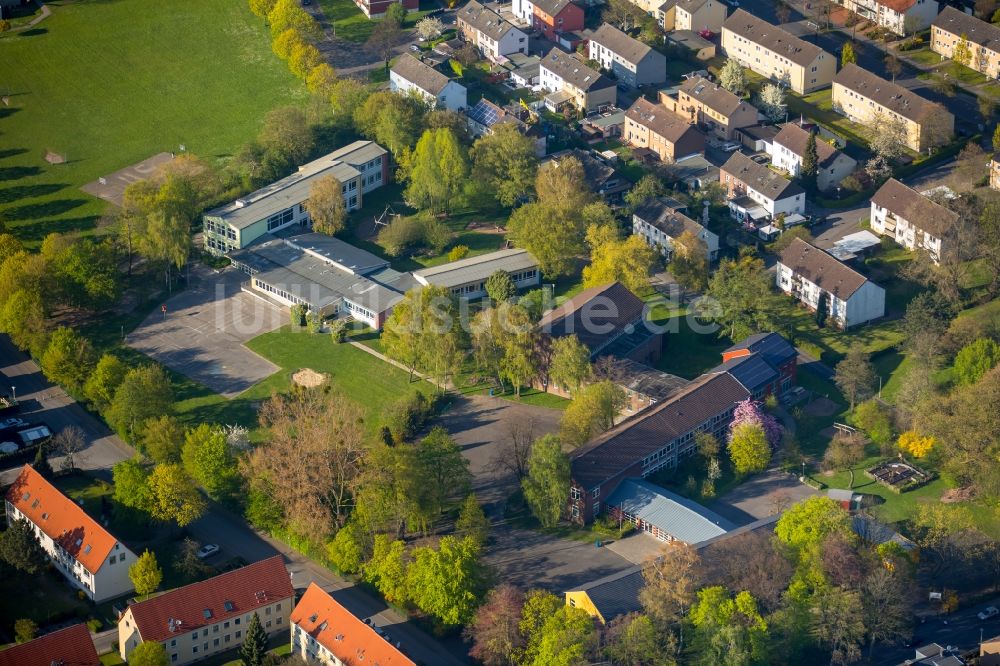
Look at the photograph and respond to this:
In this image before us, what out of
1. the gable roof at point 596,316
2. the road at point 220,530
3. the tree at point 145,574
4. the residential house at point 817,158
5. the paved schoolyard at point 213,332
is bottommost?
the road at point 220,530

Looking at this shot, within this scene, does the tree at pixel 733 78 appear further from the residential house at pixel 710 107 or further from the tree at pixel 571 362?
the tree at pixel 571 362

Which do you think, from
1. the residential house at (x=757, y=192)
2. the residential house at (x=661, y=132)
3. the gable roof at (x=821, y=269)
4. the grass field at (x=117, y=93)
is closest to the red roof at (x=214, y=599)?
the gable roof at (x=821, y=269)

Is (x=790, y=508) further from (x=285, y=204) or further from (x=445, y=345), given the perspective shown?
(x=285, y=204)

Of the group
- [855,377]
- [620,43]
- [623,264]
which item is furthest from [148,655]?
[620,43]

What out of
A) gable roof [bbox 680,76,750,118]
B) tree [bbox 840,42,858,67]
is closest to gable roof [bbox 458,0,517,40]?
gable roof [bbox 680,76,750,118]

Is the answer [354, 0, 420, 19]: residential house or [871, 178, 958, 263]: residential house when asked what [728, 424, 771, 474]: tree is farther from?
[354, 0, 420, 19]: residential house

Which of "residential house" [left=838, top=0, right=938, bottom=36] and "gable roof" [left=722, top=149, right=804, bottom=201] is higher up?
"residential house" [left=838, top=0, right=938, bottom=36]
